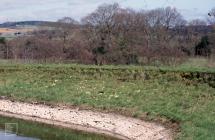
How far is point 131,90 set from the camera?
2695 cm

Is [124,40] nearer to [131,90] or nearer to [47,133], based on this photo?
[131,90]

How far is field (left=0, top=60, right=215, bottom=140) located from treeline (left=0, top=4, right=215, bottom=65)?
19372 mm

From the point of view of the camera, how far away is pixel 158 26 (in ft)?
196

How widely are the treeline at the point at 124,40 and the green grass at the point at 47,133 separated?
27.3 metres

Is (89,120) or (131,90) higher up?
(131,90)

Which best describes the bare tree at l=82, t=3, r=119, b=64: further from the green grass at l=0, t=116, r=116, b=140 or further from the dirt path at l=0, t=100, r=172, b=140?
the green grass at l=0, t=116, r=116, b=140

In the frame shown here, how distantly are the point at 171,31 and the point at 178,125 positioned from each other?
139 feet

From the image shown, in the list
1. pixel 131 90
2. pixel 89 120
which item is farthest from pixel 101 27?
pixel 89 120

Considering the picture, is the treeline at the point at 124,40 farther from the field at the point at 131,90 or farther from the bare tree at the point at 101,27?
the field at the point at 131,90

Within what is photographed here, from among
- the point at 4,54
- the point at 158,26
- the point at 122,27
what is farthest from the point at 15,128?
the point at 4,54

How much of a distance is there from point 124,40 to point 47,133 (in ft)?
108

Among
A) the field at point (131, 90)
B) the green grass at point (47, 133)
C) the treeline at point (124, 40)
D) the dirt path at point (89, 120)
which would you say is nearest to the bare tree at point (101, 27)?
the treeline at point (124, 40)

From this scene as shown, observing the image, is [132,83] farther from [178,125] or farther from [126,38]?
[126,38]

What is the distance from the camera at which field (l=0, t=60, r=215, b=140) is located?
2105 centimetres
